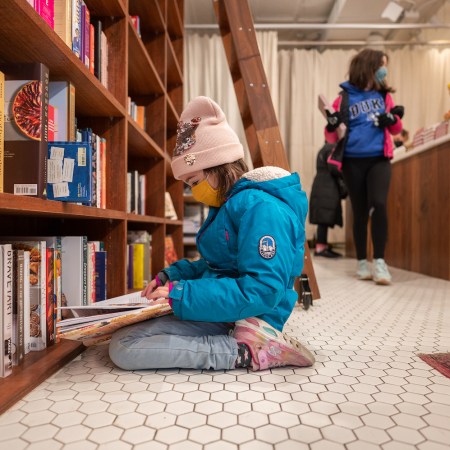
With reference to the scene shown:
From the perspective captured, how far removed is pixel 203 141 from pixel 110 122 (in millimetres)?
553

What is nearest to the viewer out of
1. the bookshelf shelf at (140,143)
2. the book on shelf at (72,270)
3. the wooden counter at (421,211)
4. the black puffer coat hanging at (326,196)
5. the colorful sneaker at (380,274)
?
the book on shelf at (72,270)

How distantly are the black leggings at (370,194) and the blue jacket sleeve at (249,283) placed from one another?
1.52 metres

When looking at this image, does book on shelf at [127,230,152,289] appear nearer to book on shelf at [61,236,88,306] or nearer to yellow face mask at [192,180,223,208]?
book on shelf at [61,236,88,306]

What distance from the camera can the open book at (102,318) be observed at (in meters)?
0.81

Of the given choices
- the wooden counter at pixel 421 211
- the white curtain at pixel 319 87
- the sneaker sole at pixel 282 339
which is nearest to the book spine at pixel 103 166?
the sneaker sole at pixel 282 339

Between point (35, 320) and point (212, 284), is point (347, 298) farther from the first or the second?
point (35, 320)

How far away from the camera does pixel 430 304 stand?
1658mm

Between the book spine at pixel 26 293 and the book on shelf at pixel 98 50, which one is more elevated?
the book on shelf at pixel 98 50

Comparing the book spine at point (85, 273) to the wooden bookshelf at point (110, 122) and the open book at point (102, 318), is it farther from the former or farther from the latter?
the open book at point (102, 318)

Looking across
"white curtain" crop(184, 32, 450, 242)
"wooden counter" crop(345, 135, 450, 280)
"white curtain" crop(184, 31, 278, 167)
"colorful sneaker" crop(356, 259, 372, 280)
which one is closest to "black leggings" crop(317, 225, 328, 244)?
"white curtain" crop(184, 32, 450, 242)

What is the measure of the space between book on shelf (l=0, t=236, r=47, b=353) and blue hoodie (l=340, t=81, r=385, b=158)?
1771mm

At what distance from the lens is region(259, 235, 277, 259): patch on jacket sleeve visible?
0.81 m

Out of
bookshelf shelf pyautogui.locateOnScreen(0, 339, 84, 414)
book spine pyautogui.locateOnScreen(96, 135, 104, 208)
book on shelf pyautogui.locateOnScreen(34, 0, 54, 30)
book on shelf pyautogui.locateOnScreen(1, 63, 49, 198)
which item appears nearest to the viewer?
bookshelf shelf pyautogui.locateOnScreen(0, 339, 84, 414)

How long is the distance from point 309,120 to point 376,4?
52.5 inches
